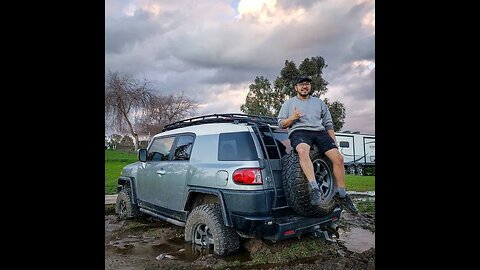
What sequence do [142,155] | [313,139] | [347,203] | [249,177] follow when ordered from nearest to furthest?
[249,177]
[313,139]
[347,203]
[142,155]

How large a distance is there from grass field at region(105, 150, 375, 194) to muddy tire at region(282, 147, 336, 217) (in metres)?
0.16

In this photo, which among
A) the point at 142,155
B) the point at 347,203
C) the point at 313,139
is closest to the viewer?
the point at 313,139

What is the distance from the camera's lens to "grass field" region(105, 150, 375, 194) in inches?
93.0

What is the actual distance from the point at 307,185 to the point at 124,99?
1512 millimetres

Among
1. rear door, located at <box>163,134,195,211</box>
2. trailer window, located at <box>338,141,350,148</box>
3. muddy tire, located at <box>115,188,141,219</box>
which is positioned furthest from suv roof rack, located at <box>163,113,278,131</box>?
muddy tire, located at <box>115,188,141,219</box>

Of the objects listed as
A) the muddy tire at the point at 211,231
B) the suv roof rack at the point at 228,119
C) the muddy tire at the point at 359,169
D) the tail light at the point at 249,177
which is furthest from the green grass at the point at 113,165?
the muddy tire at the point at 359,169

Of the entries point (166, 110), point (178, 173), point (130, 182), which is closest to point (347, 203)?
point (178, 173)

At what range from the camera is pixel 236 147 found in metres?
2.24

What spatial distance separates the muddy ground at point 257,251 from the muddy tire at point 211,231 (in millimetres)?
55

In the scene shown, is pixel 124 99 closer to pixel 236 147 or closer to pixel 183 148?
pixel 183 148

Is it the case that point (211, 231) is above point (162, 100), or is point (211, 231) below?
below

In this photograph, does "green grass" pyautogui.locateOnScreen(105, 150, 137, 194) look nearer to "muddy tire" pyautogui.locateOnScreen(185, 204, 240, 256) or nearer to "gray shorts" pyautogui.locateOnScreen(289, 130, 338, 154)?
"muddy tire" pyautogui.locateOnScreen(185, 204, 240, 256)
